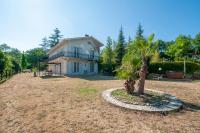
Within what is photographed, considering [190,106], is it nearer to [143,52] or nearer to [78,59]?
[143,52]

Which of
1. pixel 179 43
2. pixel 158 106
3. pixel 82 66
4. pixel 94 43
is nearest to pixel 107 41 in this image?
pixel 94 43

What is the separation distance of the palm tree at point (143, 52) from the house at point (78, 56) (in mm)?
17761

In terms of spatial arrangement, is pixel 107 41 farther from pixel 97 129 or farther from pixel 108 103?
pixel 97 129

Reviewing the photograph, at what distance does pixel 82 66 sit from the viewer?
29156 mm

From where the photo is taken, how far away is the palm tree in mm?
10195

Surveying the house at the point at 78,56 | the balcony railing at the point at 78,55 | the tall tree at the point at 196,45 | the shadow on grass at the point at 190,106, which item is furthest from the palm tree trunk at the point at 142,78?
the tall tree at the point at 196,45

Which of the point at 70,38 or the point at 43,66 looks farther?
the point at 43,66

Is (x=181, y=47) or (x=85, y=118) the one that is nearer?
(x=85, y=118)

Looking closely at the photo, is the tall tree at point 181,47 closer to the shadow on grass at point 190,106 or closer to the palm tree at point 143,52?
the palm tree at point 143,52

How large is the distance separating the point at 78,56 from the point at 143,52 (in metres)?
19.1

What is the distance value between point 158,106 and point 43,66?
145 ft

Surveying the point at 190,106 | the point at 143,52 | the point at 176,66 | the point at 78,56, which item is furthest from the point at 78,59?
the point at 190,106

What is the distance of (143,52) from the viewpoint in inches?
408

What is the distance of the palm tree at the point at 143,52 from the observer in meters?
10.2
